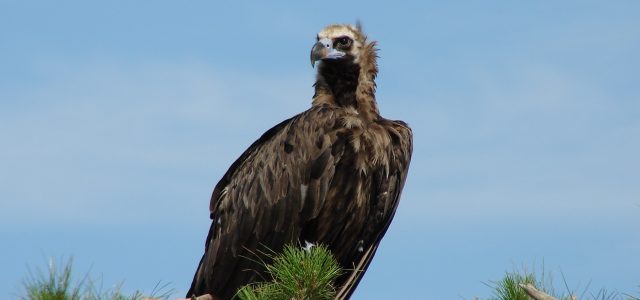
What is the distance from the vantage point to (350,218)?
8.86 metres

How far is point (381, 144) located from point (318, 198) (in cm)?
75

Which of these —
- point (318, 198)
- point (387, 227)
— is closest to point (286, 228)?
point (318, 198)

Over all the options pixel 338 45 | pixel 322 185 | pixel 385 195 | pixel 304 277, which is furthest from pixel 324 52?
pixel 304 277

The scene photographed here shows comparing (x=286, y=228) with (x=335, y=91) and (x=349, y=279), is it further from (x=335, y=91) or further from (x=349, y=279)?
(x=335, y=91)

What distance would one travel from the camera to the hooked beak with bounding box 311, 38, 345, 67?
9.21 metres

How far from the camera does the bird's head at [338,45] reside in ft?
30.4

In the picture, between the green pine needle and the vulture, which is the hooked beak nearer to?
the vulture

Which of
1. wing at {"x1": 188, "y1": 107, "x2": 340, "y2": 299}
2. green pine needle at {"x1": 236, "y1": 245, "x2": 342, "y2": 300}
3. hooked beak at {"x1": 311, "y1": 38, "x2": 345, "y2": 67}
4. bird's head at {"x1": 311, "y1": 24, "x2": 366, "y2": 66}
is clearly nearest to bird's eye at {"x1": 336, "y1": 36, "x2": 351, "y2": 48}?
bird's head at {"x1": 311, "y1": 24, "x2": 366, "y2": 66}

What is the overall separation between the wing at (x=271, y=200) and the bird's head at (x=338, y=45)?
0.59m

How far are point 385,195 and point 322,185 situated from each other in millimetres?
660

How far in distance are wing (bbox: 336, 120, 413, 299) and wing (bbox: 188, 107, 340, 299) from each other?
1.84ft

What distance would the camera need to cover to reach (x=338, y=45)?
953 cm

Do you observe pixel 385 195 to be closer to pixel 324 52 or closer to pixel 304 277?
pixel 324 52

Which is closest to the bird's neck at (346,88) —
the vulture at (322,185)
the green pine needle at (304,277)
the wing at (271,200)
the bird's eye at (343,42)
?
the vulture at (322,185)
